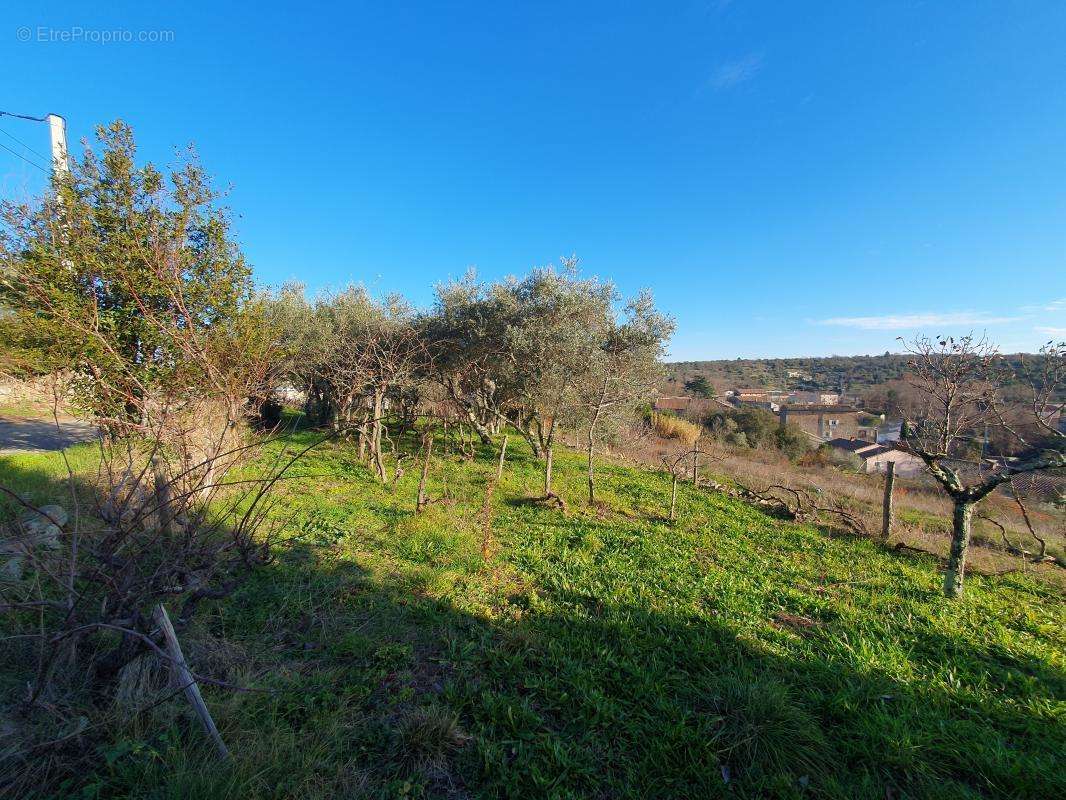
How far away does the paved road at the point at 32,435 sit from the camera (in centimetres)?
862

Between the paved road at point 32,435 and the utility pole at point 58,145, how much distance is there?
4.71 m

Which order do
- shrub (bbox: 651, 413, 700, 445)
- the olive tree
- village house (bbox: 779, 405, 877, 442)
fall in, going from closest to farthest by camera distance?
the olive tree, shrub (bbox: 651, 413, 700, 445), village house (bbox: 779, 405, 877, 442)

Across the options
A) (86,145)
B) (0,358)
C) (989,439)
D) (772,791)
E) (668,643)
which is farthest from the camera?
(86,145)

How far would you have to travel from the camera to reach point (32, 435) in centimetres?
1009

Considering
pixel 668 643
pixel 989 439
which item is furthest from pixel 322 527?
pixel 989 439

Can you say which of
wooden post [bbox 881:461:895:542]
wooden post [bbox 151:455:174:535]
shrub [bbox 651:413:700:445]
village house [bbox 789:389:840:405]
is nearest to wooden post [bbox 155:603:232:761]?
wooden post [bbox 151:455:174:535]

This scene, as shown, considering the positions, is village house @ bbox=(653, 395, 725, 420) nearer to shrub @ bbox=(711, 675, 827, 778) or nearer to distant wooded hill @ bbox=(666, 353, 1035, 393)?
distant wooded hill @ bbox=(666, 353, 1035, 393)

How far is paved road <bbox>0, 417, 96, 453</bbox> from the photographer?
8.62 metres

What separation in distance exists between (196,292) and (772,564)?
1108cm

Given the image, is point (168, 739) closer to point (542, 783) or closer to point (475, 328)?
point (542, 783)

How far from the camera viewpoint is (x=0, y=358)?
5.18 m

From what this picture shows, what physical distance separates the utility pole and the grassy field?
5391mm

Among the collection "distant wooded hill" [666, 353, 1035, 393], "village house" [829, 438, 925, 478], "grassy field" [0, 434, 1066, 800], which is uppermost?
"distant wooded hill" [666, 353, 1035, 393]

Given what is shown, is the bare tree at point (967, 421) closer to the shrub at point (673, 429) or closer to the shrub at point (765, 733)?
the shrub at point (765, 733)
